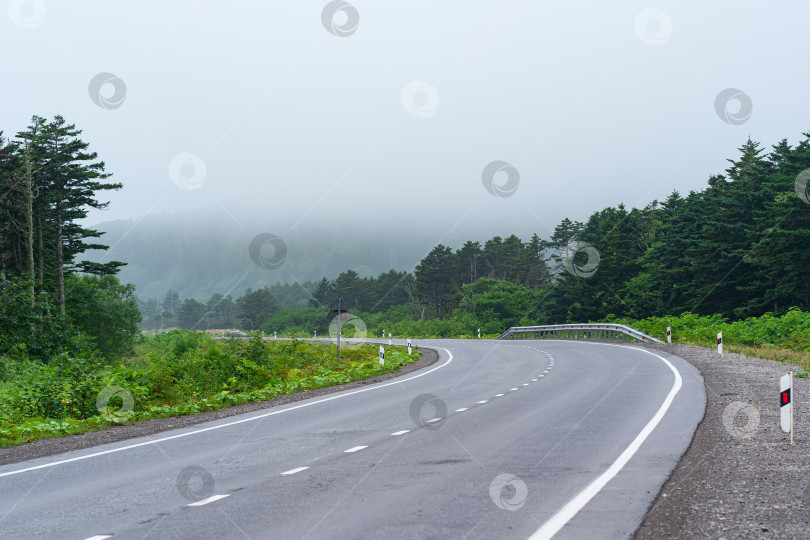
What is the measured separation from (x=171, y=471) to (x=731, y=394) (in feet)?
38.4

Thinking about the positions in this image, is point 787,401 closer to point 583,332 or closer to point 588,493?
point 588,493

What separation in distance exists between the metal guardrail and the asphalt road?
Result: 25.1 m

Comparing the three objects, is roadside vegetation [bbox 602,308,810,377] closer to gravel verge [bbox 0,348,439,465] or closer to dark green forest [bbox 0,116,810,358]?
dark green forest [bbox 0,116,810,358]

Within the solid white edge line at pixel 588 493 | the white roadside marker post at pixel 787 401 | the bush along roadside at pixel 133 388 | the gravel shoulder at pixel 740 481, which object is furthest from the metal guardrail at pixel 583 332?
the solid white edge line at pixel 588 493

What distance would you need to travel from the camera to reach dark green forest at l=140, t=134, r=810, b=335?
4041 centimetres

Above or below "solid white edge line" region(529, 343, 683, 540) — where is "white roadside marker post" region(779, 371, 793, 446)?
above

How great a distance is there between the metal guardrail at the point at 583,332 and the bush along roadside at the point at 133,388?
18720 millimetres

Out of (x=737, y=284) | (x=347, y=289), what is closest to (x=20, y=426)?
(x=737, y=284)

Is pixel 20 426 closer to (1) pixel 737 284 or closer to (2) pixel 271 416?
(2) pixel 271 416

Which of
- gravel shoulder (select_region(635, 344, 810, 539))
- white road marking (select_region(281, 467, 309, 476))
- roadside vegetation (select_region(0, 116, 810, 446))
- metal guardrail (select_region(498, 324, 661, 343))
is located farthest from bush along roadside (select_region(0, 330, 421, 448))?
metal guardrail (select_region(498, 324, 661, 343))

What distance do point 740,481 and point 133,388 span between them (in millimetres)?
13178

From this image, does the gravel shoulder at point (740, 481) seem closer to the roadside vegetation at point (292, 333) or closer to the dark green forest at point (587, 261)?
the roadside vegetation at point (292, 333)

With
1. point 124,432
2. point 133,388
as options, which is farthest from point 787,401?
point 133,388

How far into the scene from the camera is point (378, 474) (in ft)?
24.0
